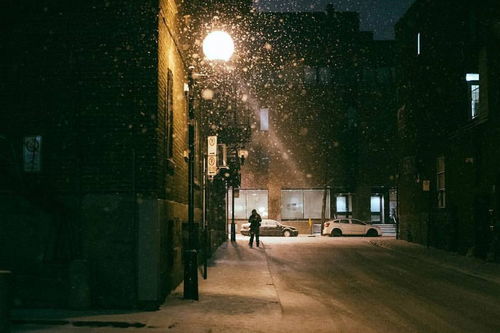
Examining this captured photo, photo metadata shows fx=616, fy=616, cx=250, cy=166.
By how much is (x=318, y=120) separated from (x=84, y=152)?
1792 inches

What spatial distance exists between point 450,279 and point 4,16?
1329 cm

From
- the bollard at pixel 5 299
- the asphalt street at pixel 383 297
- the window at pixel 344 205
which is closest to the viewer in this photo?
the bollard at pixel 5 299

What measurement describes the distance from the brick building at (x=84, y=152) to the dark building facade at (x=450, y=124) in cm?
1580

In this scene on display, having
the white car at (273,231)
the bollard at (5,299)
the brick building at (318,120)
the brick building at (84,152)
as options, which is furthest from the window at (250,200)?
the bollard at (5,299)

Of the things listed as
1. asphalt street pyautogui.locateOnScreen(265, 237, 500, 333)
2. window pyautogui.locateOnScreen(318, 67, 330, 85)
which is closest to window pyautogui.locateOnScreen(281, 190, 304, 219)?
window pyautogui.locateOnScreen(318, 67, 330, 85)

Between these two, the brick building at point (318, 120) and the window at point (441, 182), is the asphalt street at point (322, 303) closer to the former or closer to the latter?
the window at point (441, 182)

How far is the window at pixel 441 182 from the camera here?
3103 cm

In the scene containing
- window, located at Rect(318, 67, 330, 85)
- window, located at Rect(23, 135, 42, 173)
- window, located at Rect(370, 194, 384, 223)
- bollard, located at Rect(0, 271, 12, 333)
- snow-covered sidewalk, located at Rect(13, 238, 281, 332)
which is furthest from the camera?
window, located at Rect(370, 194, 384, 223)

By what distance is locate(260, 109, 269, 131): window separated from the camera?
56.0 m

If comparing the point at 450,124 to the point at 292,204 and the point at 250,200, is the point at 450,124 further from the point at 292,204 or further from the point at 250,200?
the point at 250,200

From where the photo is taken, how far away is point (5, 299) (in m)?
6.79

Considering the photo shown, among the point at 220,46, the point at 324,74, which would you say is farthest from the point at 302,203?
the point at 220,46

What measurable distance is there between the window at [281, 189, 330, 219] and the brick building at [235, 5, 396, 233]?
89 mm

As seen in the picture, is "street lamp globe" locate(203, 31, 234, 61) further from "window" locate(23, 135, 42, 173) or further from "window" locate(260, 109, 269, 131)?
"window" locate(260, 109, 269, 131)
